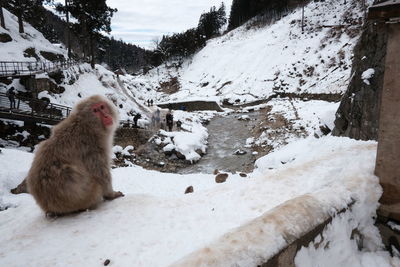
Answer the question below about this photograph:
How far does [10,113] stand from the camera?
16.4m

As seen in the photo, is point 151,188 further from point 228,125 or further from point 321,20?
point 321,20

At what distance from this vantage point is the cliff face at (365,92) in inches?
320

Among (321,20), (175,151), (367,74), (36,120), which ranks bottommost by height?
(175,151)

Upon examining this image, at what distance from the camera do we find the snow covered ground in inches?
100

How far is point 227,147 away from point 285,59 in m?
30.6

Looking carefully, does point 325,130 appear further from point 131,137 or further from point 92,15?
point 92,15

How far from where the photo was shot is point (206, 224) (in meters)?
3.49

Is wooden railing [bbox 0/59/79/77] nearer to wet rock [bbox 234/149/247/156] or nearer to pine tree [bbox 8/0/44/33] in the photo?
pine tree [bbox 8/0/44/33]

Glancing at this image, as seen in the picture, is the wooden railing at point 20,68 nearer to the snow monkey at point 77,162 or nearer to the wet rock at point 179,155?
the wet rock at point 179,155

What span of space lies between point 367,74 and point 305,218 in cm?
754

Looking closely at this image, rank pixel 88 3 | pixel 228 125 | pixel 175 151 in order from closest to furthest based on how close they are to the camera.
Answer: pixel 175 151, pixel 228 125, pixel 88 3

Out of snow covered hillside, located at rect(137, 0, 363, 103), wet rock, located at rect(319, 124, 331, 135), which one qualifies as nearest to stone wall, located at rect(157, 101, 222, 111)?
snow covered hillside, located at rect(137, 0, 363, 103)

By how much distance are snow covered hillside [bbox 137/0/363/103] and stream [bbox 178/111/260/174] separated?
11225 mm

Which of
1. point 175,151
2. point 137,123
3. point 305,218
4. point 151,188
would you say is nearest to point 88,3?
point 137,123
